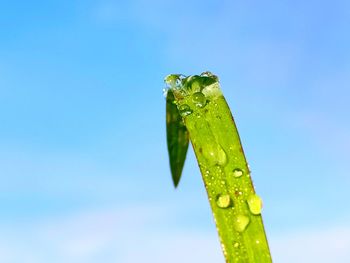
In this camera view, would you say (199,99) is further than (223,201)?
Yes

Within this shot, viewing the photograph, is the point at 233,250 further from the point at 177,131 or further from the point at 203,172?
the point at 177,131

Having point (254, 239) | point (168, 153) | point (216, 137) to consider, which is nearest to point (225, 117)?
point (216, 137)

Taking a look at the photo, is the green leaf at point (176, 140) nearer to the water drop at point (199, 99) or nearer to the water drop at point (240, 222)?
the water drop at point (199, 99)

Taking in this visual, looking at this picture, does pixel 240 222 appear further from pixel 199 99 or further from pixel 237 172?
pixel 199 99

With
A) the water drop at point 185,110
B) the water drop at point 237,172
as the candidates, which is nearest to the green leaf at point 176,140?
the water drop at point 185,110

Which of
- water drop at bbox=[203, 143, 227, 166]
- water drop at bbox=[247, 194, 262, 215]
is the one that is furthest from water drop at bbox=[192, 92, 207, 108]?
water drop at bbox=[247, 194, 262, 215]

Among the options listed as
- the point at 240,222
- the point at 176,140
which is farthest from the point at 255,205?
the point at 176,140

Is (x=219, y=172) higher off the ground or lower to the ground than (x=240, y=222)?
higher
